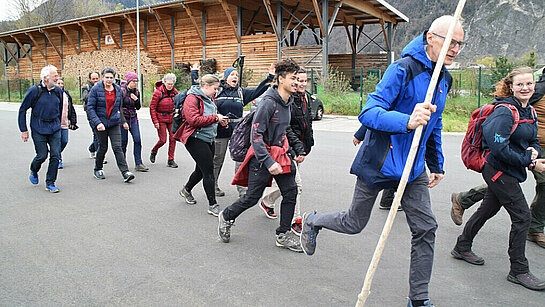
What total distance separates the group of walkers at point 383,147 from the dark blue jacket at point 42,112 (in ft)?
0.05

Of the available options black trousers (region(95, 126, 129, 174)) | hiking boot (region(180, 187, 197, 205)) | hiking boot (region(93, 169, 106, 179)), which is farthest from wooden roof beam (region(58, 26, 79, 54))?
hiking boot (region(180, 187, 197, 205))

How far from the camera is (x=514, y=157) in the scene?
375 centimetres

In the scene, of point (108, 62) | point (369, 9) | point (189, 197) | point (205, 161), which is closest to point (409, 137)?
point (205, 161)

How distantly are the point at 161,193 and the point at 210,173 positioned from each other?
1581mm

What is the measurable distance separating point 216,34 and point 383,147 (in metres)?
26.6

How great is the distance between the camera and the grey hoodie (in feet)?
14.0

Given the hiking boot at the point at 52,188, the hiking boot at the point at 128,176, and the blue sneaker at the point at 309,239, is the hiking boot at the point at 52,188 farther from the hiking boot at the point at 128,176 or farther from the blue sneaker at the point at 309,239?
the blue sneaker at the point at 309,239

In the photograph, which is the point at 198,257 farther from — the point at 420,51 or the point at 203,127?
the point at 420,51

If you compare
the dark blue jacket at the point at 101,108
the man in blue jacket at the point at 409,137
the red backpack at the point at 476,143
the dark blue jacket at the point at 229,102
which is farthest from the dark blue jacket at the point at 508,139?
the dark blue jacket at the point at 101,108

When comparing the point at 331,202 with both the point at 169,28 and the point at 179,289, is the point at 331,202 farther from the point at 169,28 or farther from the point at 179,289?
the point at 169,28

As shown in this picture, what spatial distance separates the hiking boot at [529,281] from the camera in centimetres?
365

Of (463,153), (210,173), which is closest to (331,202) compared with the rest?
(210,173)

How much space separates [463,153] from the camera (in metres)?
4.30

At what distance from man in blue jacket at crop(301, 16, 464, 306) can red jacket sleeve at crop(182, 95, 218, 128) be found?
2804mm
